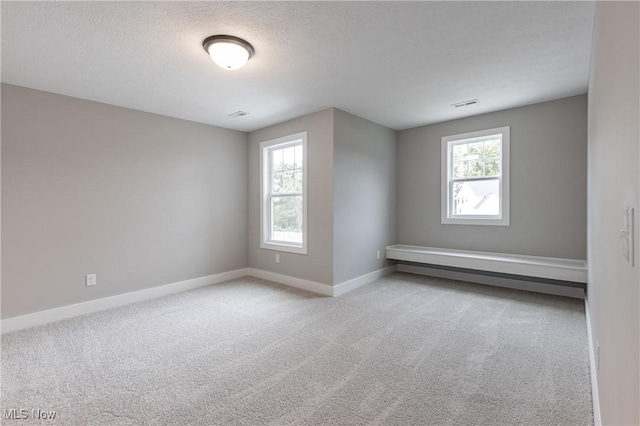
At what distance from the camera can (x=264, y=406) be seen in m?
1.88

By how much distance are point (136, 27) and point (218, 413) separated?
2.66 metres

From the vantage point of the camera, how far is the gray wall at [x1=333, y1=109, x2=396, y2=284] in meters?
4.20

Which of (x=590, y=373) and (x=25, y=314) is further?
(x=25, y=314)

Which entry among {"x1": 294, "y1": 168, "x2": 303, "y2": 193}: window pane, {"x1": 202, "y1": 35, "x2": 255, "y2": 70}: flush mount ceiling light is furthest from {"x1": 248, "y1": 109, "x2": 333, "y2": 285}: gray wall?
{"x1": 202, "y1": 35, "x2": 255, "y2": 70}: flush mount ceiling light

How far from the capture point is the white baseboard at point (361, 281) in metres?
4.18

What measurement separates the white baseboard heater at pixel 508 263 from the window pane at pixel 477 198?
2.04 ft

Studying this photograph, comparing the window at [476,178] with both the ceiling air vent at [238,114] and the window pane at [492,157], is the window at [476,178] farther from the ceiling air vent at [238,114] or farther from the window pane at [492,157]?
the ceiling air vent at [238,114]

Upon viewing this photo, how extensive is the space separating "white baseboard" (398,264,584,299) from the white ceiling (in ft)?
7.95

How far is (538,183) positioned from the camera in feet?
13.3

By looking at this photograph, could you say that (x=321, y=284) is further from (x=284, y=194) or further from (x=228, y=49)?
(x=228, y=49)

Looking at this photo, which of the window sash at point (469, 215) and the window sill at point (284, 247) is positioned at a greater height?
the window sash at point (469, 215)

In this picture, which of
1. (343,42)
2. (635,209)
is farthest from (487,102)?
(635,209)

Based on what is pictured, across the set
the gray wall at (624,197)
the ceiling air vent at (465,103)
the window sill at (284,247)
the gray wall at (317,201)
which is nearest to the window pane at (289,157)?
the gray wall at (317,201)

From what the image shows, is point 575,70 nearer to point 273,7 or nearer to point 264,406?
point 273,7
